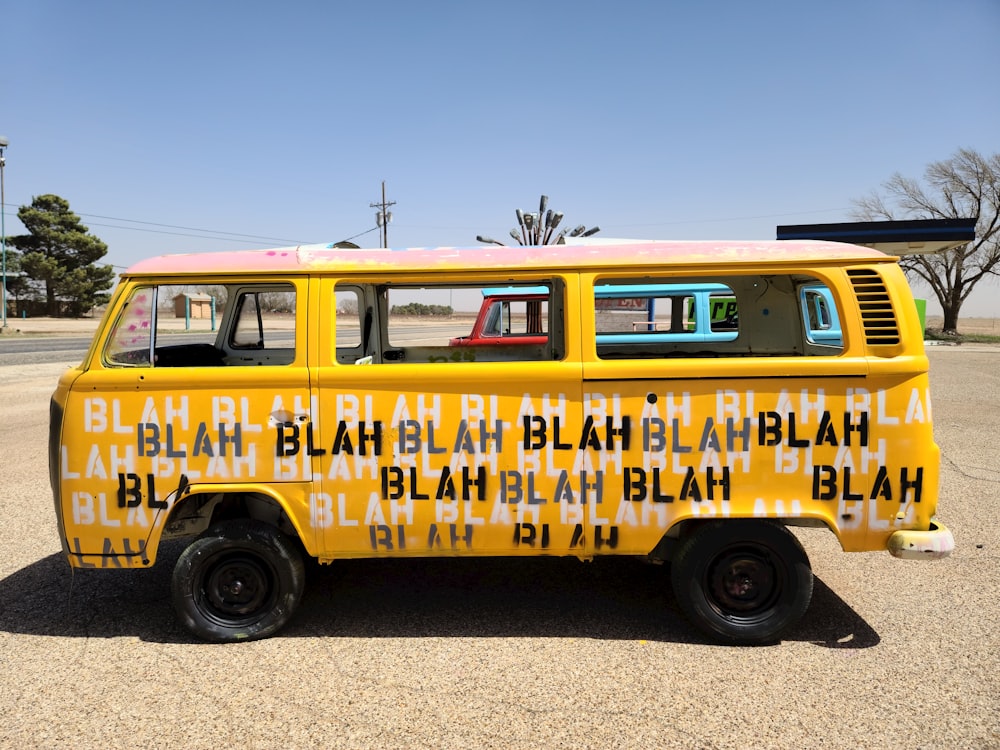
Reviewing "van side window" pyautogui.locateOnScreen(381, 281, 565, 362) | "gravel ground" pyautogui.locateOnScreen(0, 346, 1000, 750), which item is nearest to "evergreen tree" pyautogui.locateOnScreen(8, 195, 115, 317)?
"van side window" pyautogui.locateOnScreen(381, 281, 565, 362)

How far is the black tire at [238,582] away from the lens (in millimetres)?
3617

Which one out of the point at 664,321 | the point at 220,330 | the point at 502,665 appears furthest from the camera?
the point at 664,321

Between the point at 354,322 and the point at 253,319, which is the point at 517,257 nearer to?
the point at 354,322

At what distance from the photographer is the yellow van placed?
3.48 meters

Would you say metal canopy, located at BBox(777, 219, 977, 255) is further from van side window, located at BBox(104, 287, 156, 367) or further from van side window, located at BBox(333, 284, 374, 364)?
van side window, located at BBox(104, 287, 156, 367)

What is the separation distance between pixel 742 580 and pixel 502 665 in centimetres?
138

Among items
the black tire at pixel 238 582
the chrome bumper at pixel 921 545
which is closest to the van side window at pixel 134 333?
the black tire at pixel 238 582

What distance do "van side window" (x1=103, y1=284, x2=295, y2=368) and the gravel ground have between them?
5.16ft

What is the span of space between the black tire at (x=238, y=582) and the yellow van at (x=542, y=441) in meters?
0.02

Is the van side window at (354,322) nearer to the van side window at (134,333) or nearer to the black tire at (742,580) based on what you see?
the van side window at (134,333)

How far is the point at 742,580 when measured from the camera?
11.9 ft

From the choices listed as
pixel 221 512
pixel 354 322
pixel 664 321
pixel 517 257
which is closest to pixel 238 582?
pixel 221 512

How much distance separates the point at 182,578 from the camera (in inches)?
142

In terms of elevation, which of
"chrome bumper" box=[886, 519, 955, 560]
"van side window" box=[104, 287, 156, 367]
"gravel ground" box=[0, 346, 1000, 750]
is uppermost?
"van side window" box=[104, 287, 156, 367]
